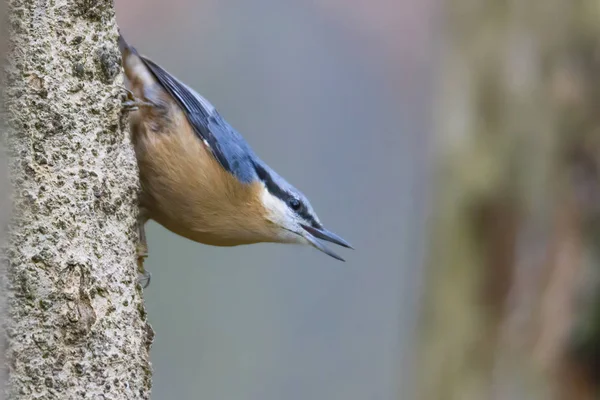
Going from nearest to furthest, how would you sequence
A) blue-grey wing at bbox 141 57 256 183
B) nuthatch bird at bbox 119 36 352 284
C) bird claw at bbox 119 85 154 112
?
bird claw at bbox 119 85 154 112 < nuthatch bird at bbox 119 36 352 284 < blue-grey wing at bbox 141 57 256 183

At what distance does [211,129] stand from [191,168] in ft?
0.65

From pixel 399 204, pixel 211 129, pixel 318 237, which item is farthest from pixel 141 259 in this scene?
pixel 399 204

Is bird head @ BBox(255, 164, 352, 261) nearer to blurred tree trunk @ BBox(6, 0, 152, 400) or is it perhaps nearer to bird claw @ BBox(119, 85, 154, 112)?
bird claw @ BBox(119, 85, 154, 112)

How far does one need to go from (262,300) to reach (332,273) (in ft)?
1.60

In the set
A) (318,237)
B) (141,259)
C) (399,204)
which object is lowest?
(141,259)

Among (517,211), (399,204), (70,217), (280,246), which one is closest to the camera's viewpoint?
(70,217)

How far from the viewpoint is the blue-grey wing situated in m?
2.76

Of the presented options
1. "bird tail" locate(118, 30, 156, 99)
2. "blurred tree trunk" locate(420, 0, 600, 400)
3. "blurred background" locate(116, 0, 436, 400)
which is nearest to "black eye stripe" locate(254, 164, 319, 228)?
"bird tail" locate(118, 30, 156, 99)

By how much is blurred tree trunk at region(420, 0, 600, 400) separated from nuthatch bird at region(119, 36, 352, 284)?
1048 mm

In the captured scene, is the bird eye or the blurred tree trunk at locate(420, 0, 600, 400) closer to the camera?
the bird eye

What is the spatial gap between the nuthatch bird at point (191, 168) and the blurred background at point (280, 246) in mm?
1862

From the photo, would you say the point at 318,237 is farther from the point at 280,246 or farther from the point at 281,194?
the point at 280,246

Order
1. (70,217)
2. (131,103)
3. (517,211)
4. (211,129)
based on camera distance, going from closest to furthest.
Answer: (70,217) → (131,103) → (211,129) → (517,211)

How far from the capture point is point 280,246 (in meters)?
5.10
